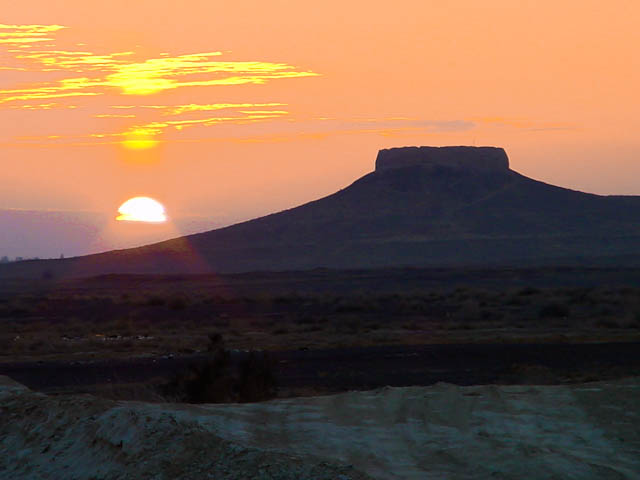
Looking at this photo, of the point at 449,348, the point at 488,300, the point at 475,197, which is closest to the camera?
the point at 449,348

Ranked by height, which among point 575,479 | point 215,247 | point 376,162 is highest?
point 376,162

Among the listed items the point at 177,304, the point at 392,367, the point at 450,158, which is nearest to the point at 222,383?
the point at 392,367

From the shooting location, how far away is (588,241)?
142 m

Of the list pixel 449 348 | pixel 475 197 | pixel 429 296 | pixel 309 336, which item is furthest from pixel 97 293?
pixel 475 197

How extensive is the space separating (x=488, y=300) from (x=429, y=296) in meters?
7.31

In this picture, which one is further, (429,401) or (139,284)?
(139,284)

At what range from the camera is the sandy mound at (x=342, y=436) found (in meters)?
12.5

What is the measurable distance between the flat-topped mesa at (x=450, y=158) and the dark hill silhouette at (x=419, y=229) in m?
0.14

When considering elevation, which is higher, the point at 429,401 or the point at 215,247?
the point at 215,247

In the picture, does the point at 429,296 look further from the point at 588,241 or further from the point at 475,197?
the point at 475,197

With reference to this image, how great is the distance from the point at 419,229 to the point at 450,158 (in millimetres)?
19626

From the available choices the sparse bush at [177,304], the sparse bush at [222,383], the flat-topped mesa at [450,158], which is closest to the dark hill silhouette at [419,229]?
the flat-topped mesa at [450,158]

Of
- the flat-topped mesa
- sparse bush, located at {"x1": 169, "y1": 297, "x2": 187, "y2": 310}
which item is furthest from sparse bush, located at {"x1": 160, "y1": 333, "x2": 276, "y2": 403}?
the flat-topped mesa

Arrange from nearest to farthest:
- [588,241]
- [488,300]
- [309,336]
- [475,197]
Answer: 1. [309,336]
2. [488,300]
3. [588,241]
4. [475,197]
